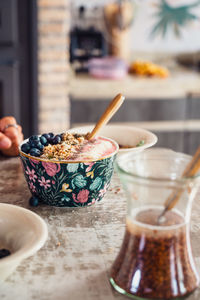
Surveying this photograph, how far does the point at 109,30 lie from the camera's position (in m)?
3.68

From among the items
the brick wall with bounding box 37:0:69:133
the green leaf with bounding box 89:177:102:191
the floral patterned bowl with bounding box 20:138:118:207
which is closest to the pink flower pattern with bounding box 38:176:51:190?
the floral patterned bowl with bounding box 20:138:118:207

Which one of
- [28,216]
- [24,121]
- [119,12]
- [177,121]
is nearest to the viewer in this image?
[28,216]

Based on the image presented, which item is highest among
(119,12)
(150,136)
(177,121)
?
(119,12)

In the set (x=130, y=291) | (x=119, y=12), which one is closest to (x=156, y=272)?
(x=130, y=291)

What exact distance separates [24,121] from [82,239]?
7.35 feet

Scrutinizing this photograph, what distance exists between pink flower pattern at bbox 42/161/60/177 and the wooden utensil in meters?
0.36

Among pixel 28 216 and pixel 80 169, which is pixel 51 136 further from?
pixel 28 216

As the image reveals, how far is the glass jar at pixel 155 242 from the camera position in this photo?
2.27 feet

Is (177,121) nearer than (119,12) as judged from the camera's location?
Yes

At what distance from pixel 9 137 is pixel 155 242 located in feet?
2.69

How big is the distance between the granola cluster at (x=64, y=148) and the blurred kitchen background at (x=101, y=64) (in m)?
1.93

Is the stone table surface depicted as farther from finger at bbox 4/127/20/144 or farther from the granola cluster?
finger at bbox 4/127/20/144

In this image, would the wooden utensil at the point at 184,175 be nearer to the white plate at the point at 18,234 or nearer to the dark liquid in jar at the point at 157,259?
the dark liquid in jar at the point at 157,259

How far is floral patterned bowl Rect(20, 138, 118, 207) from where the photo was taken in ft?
3.29
